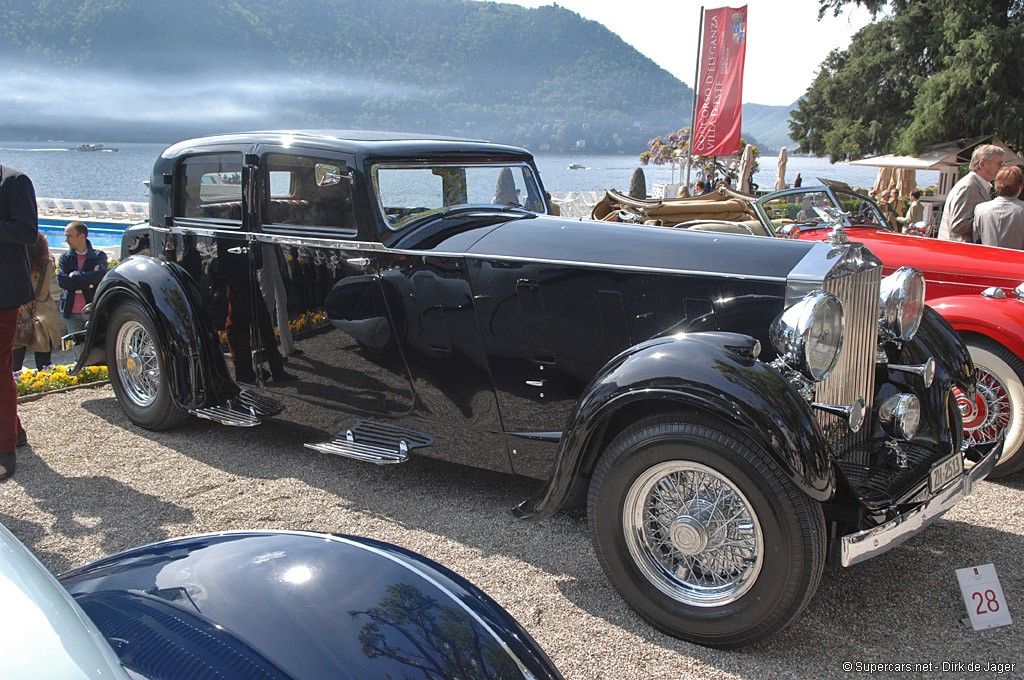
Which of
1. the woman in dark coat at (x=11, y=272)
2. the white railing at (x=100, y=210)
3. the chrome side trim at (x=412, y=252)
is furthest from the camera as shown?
the white railing at (x=100, y=210)

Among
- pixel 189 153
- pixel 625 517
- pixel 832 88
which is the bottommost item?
pixel 625 517

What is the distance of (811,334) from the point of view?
2.53 metres

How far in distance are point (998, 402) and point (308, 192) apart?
3.92 metres

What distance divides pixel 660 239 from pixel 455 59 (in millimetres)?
170586

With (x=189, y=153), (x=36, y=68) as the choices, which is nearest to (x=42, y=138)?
(x=36, y=68)

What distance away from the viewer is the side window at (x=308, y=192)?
3.53 m

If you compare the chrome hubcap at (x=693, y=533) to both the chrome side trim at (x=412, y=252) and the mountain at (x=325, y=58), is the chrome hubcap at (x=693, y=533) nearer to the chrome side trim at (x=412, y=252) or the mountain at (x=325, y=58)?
the chrome side trim at (x=412, y=252)

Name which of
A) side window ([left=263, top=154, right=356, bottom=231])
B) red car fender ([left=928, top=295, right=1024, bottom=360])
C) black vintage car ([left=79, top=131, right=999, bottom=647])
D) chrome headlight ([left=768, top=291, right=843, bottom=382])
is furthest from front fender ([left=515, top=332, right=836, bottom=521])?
red car fender ([left=928, top=295, right=1024, bottom=360])

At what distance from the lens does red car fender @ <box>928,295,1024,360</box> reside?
12.1 ft

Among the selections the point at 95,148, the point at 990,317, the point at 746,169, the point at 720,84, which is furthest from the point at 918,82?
the point at 95,148

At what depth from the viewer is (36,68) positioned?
16975 cm

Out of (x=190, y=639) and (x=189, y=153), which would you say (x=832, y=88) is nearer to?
(x=189, y=153)

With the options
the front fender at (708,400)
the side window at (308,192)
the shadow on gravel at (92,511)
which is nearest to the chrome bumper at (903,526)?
the front fender at (708,400)

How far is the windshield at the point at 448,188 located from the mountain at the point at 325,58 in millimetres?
131835
